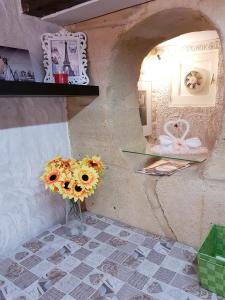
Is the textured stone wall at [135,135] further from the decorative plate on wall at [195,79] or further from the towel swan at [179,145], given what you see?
the decorative plate on wall at [195,79]

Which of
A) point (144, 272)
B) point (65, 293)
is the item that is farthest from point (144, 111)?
point (65, 293)

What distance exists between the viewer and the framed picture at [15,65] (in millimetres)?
820

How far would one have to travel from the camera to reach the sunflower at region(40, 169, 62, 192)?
90 cm

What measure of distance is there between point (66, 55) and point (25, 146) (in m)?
0.43

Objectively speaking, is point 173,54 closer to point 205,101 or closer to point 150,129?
point 205,101

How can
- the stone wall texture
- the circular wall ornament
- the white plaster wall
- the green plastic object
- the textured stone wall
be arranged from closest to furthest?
the green plastic object
the textured stone wall
the white plaster wall
the stone wall texture
the circular wall ornament

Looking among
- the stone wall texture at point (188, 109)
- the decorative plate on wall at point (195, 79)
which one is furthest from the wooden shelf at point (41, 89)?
the decorative plate on wall at point (195, 79)

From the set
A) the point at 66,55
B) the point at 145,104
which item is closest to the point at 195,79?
the point at 145,104

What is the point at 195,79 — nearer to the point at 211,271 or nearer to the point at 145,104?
the point at 145,104

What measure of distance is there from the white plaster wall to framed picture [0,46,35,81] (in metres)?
0.07

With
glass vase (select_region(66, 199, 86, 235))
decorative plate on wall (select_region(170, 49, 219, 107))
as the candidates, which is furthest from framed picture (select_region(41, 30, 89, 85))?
decorative plate on wall (select_region(170, 49, 219, 107))

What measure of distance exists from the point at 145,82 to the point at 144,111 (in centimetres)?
29

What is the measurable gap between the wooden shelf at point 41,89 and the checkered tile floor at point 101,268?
0.61 metres

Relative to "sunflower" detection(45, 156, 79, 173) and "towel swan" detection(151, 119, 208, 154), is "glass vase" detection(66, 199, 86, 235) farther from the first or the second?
"towel swan" detection(151, 119, 208, 154)
